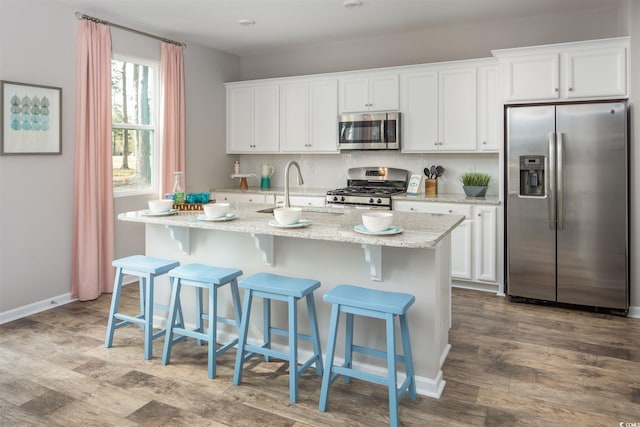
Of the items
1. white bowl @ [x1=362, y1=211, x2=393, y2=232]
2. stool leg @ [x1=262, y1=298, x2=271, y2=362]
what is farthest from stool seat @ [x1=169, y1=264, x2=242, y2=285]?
white bowl @ [x1=362, y1=211, x2=393, y2=232]

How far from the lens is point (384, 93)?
5.11 meters

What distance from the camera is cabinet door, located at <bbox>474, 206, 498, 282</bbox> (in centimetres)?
445

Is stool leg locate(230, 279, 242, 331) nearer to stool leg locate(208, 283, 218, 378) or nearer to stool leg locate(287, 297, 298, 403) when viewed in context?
stool leg locate(208, 283, 218, 378)

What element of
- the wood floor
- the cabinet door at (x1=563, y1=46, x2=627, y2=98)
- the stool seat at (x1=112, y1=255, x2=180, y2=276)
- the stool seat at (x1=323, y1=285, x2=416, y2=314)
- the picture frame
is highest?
the cabinet door at (x1=563, y1=46, x2=627, y2=98)

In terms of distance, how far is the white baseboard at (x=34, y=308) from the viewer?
381cm

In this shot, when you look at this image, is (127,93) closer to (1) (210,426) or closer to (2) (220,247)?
(2) (220,247)

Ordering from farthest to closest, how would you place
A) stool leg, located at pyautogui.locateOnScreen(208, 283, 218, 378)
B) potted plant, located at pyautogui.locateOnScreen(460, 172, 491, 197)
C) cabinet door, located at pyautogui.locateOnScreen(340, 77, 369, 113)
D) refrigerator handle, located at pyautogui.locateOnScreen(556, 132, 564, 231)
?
cabinet door, located at pyautogui.locateOnScreen(340, 77, 369, 113) < potted plant, located at pyautogui.locateOnScreen(460, 172, 491, 197) < refrigerator handle, located at pyautogui.locateOnScreen(556, 132, 564, 231) < stool leg, located at pyautogui.locateOnScreen(208, 283, 218, 378)

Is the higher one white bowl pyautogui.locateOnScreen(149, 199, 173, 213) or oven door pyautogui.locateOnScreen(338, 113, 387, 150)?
oven door pyautogui.locateOnScreen(338, 113, 387, 150)

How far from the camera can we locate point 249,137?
19.7 ft

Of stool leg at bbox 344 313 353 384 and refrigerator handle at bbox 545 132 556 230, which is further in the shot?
refrigerator handle at bbox 545 132 556 230

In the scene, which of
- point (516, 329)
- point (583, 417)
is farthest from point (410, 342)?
point (516, 329)

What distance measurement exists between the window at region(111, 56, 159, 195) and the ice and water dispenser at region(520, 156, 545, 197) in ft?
12.0

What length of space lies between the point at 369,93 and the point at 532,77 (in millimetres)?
1666

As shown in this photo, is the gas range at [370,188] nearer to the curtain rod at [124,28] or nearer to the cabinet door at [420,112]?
the cabinet door at [420,112]
